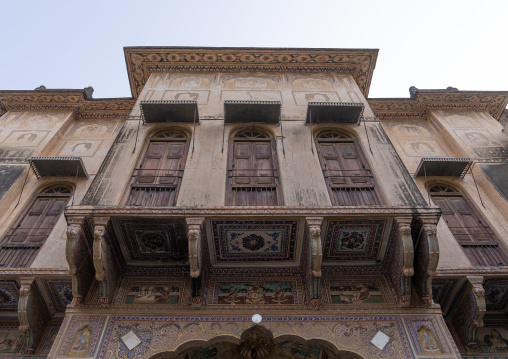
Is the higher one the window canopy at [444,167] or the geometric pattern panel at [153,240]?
the window canopy at [444,167]

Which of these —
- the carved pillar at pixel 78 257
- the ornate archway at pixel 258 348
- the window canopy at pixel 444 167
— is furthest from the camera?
the window canopy at pixel 444 167

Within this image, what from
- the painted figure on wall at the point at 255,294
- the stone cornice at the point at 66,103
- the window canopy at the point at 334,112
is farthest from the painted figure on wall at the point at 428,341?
the stone cornice at the point at 66,103

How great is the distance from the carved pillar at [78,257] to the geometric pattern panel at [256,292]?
2340 mm

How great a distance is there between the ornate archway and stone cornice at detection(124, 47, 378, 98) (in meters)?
8.86

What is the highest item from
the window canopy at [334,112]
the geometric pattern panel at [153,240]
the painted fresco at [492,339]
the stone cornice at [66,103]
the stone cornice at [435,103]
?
the stone cornice at [435,103]

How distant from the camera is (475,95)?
13.5 m

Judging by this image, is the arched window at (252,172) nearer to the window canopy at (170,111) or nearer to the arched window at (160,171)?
the arched window at (160,171)

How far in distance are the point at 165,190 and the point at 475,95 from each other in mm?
11163

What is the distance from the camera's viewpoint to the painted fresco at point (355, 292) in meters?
7.49

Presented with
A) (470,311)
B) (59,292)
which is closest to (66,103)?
(59,292)

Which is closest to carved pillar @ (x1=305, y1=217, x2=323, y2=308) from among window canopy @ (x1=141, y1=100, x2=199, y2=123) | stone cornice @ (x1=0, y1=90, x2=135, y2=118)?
window canopy @ (x1=141, y1=100, x2=199, y2=123)

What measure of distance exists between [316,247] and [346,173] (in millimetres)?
2697

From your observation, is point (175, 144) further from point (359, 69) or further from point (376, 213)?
point (359, 69)

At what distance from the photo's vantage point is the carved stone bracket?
697cm
